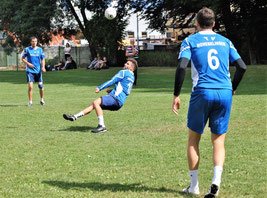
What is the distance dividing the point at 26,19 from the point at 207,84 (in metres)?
37.3

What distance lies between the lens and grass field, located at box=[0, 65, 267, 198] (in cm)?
565

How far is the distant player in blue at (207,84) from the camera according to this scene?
16.8 ft

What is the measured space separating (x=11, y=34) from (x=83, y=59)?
7.68m

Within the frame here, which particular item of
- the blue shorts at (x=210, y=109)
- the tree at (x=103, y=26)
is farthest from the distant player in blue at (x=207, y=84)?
the tree at (x=103, y=26)

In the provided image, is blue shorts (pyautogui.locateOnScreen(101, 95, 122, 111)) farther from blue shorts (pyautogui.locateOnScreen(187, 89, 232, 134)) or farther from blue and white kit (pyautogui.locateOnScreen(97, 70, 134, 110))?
blue shorts (pyautogui.locateOnScreen(187, 89, 232, 134))

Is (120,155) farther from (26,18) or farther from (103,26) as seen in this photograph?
(26,18)

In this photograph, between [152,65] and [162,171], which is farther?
[152,65]

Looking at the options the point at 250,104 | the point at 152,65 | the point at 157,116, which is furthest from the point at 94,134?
the point at 152,65

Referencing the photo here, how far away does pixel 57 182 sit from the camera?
5926mm

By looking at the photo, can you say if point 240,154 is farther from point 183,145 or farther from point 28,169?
point 28,169

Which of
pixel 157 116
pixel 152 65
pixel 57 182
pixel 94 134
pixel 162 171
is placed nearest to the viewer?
pixel 57 182

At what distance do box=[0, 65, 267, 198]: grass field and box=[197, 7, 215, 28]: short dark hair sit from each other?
1.88m

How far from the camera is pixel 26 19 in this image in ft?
133

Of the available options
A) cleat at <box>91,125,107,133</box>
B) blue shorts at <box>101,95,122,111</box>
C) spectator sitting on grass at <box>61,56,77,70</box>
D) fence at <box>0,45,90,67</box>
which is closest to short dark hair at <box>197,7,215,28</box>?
blue shorts at <box>101,95,122,111</box>
